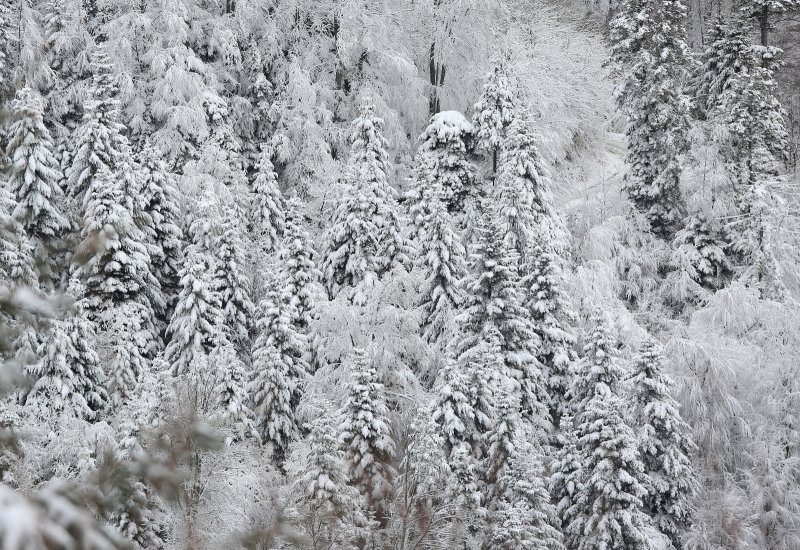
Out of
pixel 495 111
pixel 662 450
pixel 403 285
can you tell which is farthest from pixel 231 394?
pixel 495 111

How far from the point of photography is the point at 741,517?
58.9 ft

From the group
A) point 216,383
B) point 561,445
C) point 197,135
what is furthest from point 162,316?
point 561,445

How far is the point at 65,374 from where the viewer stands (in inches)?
760

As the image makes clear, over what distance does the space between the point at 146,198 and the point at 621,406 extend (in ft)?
57.8

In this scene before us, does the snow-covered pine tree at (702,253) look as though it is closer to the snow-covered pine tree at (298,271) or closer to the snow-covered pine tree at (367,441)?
the snow-covered pine tree at (298,271)

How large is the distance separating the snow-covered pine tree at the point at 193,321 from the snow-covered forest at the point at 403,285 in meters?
0.10

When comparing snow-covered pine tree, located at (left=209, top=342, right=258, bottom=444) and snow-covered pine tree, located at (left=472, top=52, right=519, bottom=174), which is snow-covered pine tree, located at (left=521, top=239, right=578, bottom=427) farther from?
snow-covered pine tree, located at (left=209, top=342, right=258, bottom=444)

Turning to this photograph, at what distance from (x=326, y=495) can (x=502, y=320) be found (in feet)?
25.4

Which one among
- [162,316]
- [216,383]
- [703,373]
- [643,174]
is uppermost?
[643,174]

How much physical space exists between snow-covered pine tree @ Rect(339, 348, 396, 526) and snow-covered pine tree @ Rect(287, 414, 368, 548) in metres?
0.95

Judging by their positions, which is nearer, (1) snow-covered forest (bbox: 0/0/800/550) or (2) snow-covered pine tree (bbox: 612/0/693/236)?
(1) snow-covered forest (bbox: 0/0/800/550)

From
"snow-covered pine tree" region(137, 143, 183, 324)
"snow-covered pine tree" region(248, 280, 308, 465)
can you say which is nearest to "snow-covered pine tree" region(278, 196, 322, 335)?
"snow-covered pine tree" region(248, 280, 308, 465)

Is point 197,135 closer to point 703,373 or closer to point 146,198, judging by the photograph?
point 146,198

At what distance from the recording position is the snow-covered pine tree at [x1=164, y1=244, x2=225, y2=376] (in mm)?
20891
